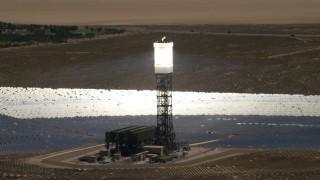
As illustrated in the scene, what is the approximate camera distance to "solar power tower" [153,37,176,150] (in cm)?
5388

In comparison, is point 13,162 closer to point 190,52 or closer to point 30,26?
point 190,52

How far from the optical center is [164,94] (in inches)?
2122

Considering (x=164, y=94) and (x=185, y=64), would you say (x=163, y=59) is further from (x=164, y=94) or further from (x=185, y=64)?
(x=185, y=64)

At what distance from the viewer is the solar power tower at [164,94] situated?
2121 inches

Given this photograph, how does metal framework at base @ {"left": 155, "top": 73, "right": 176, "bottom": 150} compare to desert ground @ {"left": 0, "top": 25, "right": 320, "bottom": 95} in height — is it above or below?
below

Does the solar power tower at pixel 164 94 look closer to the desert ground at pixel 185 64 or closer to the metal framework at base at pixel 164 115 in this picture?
the metal framework at base at pixel 164 115

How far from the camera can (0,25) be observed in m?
167

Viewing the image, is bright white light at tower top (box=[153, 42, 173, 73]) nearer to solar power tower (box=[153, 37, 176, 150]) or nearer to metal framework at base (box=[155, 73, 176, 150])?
solar power tower (box=[153, 37, 176, 150])

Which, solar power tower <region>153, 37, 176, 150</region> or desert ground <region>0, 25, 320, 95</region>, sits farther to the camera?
desert ground <region>0, 25, 320, 95</region>

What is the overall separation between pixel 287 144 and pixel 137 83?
53.0 meters

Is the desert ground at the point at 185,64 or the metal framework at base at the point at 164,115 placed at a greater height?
the desert ground at the point at 185,64

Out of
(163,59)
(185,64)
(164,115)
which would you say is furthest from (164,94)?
(185,64)

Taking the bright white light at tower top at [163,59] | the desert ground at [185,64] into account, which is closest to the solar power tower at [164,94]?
the bright white light at tower top at [163,59]

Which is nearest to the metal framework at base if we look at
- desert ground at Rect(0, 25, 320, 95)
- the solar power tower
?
the solar power tower
